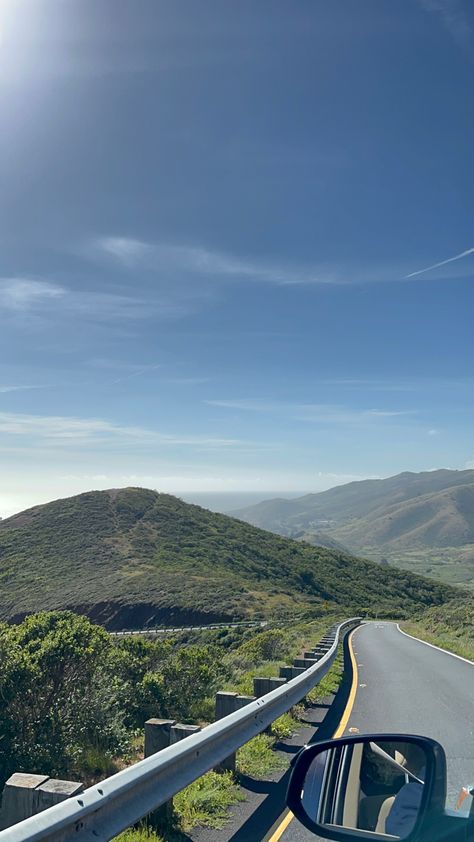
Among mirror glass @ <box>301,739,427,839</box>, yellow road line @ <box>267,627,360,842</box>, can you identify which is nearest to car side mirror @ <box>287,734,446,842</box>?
mirror glass @ <box>301,739,427,839</box>

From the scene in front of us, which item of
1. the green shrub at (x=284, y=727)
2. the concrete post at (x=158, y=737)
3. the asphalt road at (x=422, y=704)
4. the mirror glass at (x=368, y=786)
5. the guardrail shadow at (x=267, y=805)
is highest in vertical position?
the mirror glass at (x=368, y=786)

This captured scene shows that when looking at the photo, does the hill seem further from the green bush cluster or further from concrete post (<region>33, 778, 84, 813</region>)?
concrete post (<region>33, 778, 84, 813</region>)

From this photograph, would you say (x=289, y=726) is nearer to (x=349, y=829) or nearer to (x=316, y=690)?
(x=316, y=690)

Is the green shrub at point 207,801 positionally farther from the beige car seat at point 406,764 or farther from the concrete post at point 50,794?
the beige car seat at point 406,764

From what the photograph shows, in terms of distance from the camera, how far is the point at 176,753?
3.84 meters

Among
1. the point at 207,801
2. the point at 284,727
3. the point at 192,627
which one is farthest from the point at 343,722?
the point at 192,627

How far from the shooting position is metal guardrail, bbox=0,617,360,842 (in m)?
2.50

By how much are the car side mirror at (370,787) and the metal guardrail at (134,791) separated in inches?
39.1

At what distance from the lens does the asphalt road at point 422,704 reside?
6.09m

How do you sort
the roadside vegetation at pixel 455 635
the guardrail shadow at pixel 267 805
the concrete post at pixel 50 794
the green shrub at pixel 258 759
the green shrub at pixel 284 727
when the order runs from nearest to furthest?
the concrete post at pixel 50 794 → the guardrail shadow at pixel 267 805 → the green shrub at pixel 258 759 → the green shrub at pixel 284 727 → the roadside vegetation at pixel 455 635

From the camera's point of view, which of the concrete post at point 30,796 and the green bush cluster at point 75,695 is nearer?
the concrete post at point 30,796

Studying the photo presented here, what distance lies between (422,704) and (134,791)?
7.93m

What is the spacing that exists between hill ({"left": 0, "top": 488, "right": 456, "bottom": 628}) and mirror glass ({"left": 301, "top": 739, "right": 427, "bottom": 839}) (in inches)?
1859

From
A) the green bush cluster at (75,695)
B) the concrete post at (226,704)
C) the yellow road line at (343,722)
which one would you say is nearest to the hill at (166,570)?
the yellow road line at (343,722)
